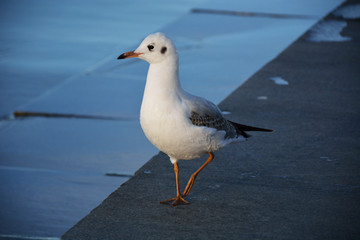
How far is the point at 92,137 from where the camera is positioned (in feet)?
23.4

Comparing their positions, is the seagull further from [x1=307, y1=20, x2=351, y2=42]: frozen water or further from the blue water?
[x1=307, y1=20, x2=351, y2=42]: frozen water

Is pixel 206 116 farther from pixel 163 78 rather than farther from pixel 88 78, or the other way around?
pixel 88 78

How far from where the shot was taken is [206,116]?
173 inches

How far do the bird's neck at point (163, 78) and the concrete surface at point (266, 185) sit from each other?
807 mm

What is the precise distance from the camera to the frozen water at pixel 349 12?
1124 cm

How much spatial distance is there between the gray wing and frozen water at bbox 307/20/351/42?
18.2ft

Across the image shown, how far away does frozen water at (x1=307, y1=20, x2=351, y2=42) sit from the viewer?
9.77 meters

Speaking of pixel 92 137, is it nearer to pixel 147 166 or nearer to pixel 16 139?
pixel 16 139

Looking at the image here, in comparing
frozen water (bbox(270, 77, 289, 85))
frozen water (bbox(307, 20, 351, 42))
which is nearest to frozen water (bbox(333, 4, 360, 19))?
frozen water (bbox(307, 20, 351, 42))

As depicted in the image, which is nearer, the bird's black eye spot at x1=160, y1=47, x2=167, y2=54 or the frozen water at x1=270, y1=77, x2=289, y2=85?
the bird's black eye spot at x1=160, y1=47, x2=167, y2=54

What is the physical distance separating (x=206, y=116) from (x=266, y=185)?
80 cm

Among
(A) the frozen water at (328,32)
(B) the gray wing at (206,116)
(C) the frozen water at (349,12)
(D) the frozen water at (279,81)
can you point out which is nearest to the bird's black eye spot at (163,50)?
(B) the gray wing at (206,116)

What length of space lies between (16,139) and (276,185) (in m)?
3.35

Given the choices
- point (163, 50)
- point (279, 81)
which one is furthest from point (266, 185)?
point (279, 81)
